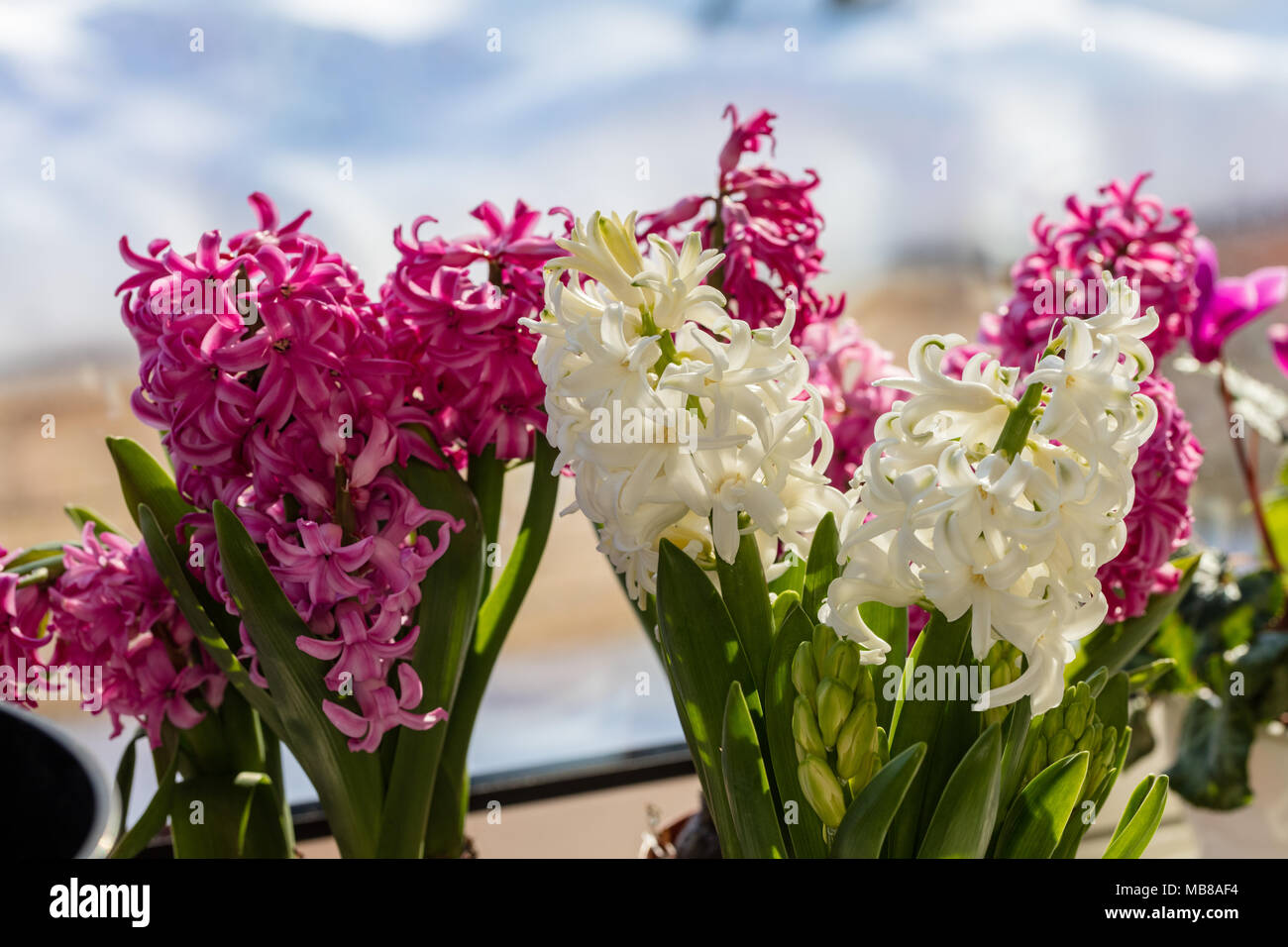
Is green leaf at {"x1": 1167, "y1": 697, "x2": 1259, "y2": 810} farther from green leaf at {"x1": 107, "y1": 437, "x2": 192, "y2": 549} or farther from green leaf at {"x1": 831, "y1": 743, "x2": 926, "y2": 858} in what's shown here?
green leaf at {"x1": 107, "y1": 437, "x2": 192, "y2": 549}

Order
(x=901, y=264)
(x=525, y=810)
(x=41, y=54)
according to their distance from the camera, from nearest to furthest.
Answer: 1. (x=41, y=54)
2. (x=525, y=810)
3. (x=901, y=264)

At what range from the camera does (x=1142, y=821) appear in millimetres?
499

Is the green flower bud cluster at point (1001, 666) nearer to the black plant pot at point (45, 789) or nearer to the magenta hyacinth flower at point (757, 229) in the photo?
the magenta hyacinth flower at point (757, 229)

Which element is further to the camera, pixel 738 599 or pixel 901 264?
pixel 901 264

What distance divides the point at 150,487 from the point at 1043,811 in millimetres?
501

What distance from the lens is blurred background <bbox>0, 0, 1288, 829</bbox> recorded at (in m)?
0.98

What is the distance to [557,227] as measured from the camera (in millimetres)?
675

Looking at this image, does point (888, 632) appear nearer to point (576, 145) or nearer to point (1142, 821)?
point (1142, 821)

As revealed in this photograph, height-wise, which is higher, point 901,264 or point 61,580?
point 901,264

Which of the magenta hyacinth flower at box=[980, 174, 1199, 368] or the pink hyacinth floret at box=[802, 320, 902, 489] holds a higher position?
the magenta hyacinth flower at box=[980, 174, 1199, 368]

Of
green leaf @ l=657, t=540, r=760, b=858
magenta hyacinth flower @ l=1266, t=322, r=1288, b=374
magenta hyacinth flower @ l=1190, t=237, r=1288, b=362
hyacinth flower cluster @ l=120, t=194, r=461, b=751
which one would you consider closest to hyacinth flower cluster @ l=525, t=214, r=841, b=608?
green leaf @ l=657, t=540, r=760, b=858
